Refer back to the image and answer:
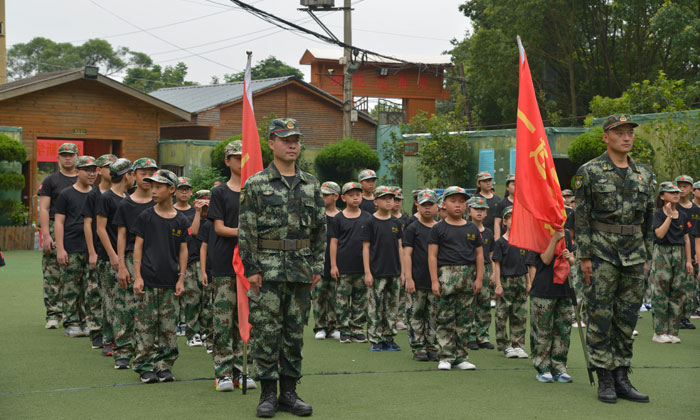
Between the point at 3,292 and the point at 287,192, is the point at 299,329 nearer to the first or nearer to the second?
the point at 287,192

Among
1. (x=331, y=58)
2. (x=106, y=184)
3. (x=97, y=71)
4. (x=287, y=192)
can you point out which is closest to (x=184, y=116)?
(x=97, y=71)

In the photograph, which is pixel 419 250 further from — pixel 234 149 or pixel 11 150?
pixel 11 150

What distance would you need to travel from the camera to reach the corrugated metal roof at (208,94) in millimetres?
32987

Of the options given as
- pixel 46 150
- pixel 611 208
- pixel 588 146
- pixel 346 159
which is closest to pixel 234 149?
pixel 611 208

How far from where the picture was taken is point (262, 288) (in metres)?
6.34

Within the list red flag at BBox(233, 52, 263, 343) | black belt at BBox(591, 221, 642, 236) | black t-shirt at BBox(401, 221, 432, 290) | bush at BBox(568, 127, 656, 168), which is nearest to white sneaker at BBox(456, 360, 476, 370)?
black t-shirt at BBox(401, 221, 432, 290)

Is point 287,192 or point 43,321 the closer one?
point 287,192

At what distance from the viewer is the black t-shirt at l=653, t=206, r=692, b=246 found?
11000 mm

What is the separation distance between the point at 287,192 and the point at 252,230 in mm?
400

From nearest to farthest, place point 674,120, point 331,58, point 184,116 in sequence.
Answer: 1. point 674,120
2. point 184,116
3. point 331,58

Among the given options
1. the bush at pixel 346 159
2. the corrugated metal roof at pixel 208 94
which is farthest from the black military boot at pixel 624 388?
the corrugated metal roof at pixel 208 94

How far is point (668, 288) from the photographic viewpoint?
1088cm

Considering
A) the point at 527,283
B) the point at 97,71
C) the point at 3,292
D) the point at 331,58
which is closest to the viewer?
the point at 527,283

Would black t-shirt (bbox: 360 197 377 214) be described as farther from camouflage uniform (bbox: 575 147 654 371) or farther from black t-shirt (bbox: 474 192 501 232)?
camouflage uniform (bbox: 575 147 654 371)
